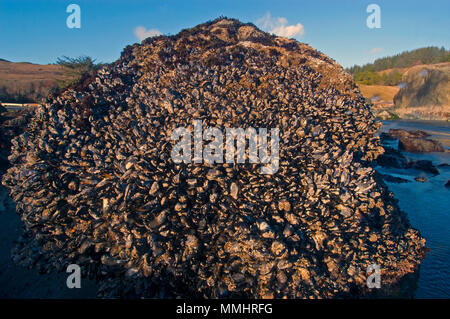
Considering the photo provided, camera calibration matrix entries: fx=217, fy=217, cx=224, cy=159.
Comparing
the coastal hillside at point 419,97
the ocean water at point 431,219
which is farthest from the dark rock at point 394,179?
the coastal hillside at point 419,97

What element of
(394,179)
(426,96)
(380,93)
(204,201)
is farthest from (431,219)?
(380,93)

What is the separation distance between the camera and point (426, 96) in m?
37.4

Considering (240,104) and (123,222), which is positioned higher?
Answer: (240,104)

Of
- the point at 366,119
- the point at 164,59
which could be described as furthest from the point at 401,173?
the point at 164,59

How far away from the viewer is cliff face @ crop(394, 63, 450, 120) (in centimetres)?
3425

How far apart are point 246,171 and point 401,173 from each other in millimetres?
11120

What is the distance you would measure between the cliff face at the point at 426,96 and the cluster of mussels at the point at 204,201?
3925 cm

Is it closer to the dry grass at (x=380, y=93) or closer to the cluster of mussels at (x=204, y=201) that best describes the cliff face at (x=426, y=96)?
the dry grass at (x=380, y=93)

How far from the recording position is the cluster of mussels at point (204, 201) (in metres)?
4.16

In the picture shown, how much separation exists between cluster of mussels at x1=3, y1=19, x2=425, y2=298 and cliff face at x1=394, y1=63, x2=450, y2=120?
129ft

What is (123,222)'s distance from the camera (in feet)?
14.3

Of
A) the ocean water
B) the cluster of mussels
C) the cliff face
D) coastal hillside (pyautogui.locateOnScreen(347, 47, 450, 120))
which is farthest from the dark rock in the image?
the cliff face
